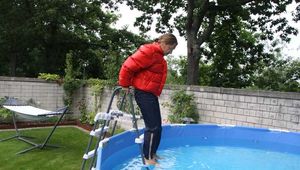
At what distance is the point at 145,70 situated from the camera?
13.9 feet

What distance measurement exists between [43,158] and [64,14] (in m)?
13.4

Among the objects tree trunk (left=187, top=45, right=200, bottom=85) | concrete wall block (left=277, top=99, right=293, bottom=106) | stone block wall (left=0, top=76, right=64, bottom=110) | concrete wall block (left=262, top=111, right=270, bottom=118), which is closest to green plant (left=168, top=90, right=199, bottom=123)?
concrete wall block (left=262, top=111, right=270, bottom=118)

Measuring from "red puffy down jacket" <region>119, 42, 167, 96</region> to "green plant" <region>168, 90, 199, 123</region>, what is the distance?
11.2 feet

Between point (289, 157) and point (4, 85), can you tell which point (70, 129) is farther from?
point (289, 157)

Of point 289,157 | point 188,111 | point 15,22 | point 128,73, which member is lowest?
point 289,157

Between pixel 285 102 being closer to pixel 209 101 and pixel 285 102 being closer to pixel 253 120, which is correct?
pixel 253 120

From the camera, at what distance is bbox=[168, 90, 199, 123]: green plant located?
7742mm

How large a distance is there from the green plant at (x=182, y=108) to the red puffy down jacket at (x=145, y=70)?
3413 millimetres

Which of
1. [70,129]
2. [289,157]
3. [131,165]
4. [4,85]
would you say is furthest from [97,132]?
[4,85]

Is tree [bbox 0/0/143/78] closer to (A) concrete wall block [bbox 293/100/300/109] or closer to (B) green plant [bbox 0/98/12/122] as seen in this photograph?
(B) green plant [bbox 0/98/12/122]

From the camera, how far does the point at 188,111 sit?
7.74 meters

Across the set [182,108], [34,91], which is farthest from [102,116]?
[34,91]

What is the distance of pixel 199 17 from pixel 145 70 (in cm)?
948

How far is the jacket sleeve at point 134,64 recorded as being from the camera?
4.09 m
